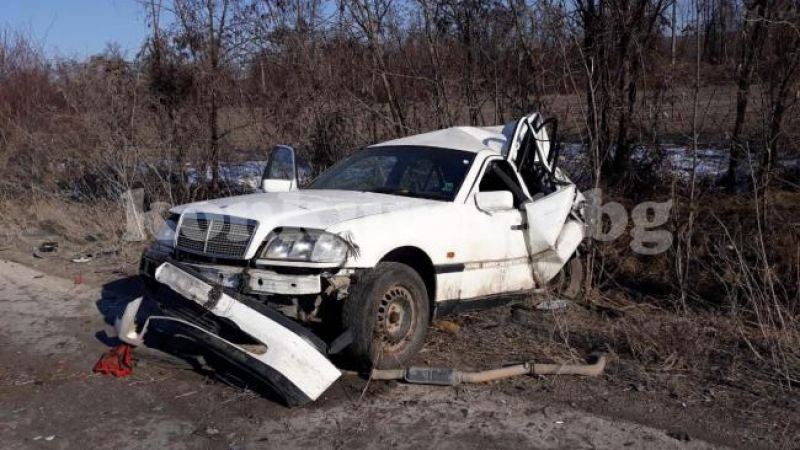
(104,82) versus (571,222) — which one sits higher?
(104,82)

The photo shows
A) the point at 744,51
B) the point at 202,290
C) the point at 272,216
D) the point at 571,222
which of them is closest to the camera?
the point at 202,290

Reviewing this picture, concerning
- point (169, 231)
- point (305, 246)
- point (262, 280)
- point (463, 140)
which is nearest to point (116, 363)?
point (169, 231)

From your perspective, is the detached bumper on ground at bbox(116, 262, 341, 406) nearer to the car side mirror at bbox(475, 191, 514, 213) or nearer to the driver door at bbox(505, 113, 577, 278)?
the car side mirror at bbox(475, 191, 514, 213)

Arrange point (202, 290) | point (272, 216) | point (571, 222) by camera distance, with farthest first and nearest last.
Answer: point (571, 222)
point (272, 216)
point (202, 290)

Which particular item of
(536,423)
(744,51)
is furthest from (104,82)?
(536,423)

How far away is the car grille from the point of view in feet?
16.1

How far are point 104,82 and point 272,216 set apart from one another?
25.9ft

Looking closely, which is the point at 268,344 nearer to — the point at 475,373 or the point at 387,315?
the point at 387,315

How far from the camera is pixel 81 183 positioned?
42.1ft

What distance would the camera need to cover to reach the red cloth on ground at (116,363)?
5113 millimetres

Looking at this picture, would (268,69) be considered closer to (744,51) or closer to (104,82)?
(104,82)

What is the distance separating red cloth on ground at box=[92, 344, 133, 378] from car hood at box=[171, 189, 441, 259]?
1.06 meters

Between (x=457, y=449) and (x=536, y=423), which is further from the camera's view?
(x=536, y=423)

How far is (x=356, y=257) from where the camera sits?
15.8 ft
